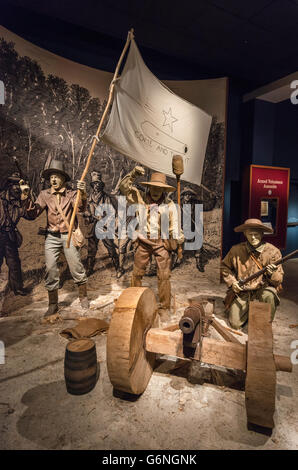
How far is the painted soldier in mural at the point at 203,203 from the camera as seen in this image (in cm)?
599

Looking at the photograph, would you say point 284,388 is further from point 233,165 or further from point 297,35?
point 297,35

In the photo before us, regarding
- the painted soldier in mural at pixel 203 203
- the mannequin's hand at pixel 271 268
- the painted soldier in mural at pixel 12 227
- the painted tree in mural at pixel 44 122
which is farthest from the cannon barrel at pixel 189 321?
the painted soldier in mural at pixel 203 203

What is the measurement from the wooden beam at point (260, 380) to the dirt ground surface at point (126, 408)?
0.24m

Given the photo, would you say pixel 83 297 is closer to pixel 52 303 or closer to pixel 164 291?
pixel 52 303

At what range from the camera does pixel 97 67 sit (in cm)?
486

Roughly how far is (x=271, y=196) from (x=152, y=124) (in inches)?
142

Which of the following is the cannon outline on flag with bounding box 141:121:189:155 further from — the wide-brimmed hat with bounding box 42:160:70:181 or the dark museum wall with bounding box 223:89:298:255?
the dark museum wall with bounding box 223:89:298:255

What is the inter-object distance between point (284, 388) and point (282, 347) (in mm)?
816

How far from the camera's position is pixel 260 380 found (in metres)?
1.88

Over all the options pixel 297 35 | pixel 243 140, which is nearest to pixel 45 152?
pixel 243 140

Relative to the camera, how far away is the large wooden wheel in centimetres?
206

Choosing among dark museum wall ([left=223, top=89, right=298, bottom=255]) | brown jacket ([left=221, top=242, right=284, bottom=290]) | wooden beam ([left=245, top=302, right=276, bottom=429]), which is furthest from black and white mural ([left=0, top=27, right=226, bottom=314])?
wooden beam ([left=245, top=302, right=276, bottom=429])

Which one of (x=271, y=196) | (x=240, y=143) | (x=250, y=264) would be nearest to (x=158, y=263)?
(x=250, y=264)

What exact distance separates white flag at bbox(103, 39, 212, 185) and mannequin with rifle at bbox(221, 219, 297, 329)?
4.35 feet
